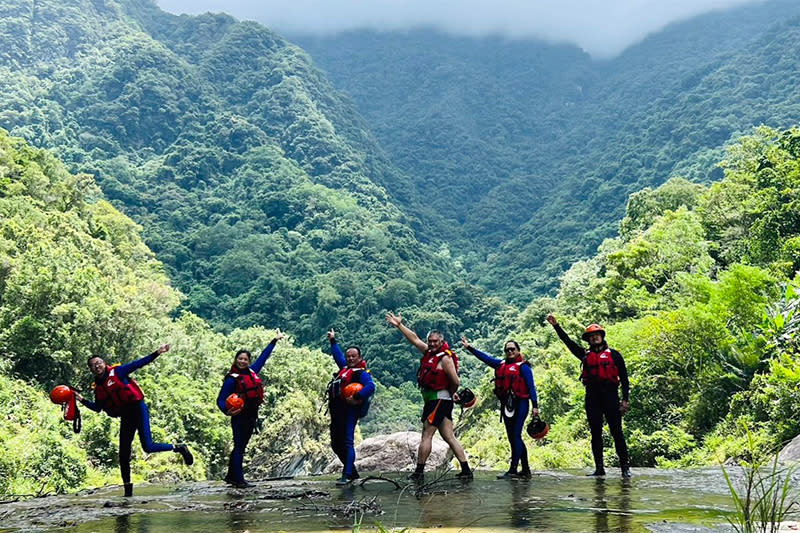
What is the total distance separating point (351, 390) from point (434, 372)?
1041 mm

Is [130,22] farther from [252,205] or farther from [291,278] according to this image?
[291,278]

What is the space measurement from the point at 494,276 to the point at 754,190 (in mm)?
82309

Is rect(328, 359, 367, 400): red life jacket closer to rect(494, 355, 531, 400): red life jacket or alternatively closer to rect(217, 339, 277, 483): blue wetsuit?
rect(217, 339, 277, 483): blue wetsuit

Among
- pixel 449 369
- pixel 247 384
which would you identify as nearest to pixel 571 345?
pixel 449 369

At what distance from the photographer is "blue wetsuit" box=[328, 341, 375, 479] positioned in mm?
9492

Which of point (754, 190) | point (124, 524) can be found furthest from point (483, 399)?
point (124, 524)

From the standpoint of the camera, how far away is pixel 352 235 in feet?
336

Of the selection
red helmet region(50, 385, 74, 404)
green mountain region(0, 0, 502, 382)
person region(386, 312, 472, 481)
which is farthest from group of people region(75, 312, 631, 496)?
green mountain region(0, 0, 502, 382)

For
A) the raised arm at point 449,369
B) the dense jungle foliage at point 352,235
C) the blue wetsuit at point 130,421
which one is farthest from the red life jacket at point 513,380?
the blue wetsuit at point 130,421

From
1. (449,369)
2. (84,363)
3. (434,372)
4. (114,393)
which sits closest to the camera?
(114,393)

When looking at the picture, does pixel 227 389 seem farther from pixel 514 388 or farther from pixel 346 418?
pixel 514 388

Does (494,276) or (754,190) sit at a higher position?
(494,276)

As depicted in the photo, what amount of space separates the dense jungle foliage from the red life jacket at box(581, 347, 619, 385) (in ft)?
9.46

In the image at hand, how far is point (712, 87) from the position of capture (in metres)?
130
